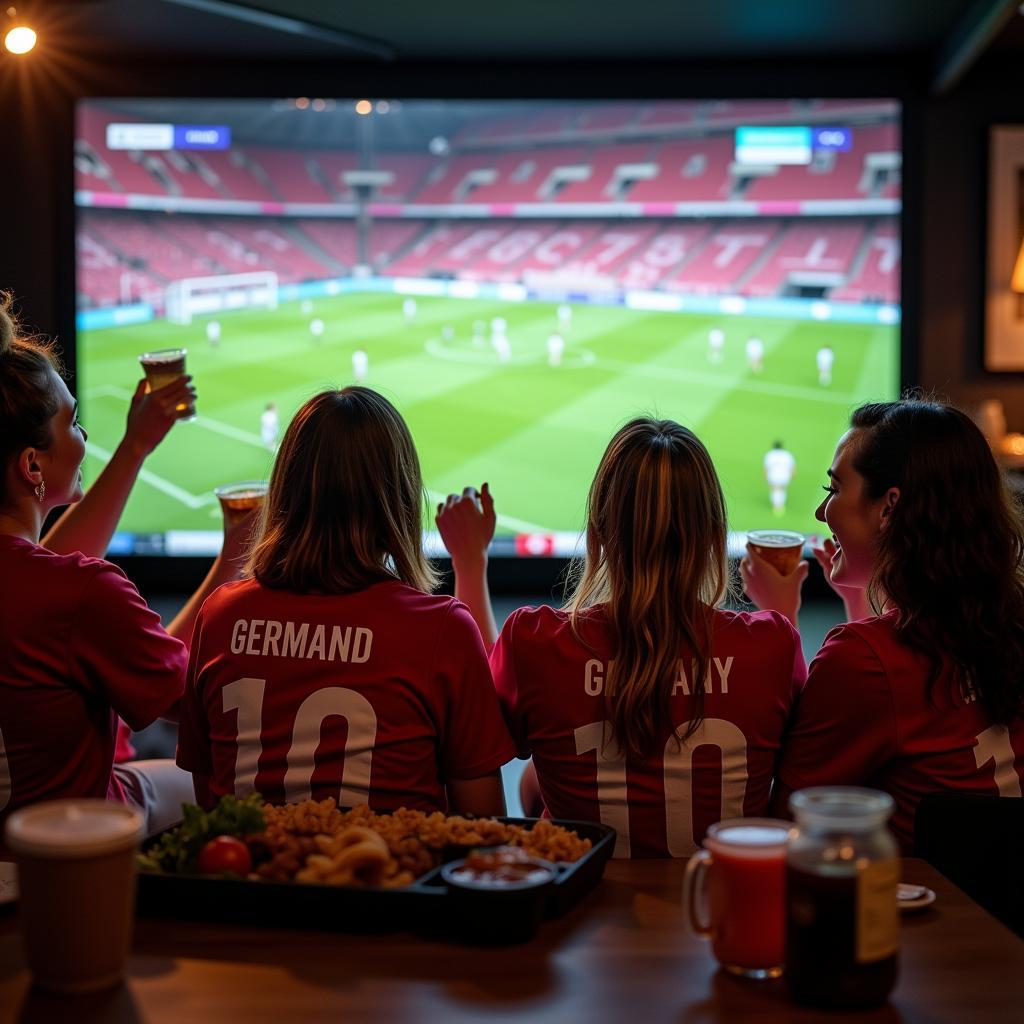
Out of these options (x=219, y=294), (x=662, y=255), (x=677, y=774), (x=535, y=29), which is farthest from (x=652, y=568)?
(x=219, y=294)

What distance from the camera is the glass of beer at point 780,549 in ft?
7.74

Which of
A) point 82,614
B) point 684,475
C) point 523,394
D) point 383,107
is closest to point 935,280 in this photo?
point 523,394

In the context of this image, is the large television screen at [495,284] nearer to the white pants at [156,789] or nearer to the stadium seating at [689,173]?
the stadium seating at [689,173]

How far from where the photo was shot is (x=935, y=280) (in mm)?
5203

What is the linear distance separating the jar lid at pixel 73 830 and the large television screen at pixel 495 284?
4.06 m

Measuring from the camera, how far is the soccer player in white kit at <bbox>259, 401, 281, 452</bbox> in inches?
212

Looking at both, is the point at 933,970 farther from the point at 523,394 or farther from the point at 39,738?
the point at 523,394

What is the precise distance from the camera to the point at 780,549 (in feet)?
7.74

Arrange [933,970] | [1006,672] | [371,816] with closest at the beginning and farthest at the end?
[933,970] → [371,816] → [1006,672]

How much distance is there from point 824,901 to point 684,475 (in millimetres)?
942

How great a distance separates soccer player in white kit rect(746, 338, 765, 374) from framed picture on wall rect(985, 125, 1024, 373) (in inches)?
34.7

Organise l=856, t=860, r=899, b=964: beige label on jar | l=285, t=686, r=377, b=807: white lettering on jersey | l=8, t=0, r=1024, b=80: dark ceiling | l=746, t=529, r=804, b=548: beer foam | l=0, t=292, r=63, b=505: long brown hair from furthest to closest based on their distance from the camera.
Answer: l=8, t=0, r=1024, b=80: dark ceiling, l=746, t=529, r=804, b=548: beer foam, l=0, t=292, r=63, b=505: long brown hair, l=285, t=686, r=377, b=807: white lettering on jersey, l=856, t=860, r=899, b=964: beige label on jar

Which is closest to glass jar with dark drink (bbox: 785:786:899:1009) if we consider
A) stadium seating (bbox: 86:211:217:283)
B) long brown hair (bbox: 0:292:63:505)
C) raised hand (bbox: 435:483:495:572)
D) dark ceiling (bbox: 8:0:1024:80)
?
raised hand (bbox: 435:483:495:572)

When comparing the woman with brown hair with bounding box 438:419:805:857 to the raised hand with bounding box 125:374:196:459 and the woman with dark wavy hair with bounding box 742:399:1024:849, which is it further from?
the raised hand with bounding box 125:374:196:459
